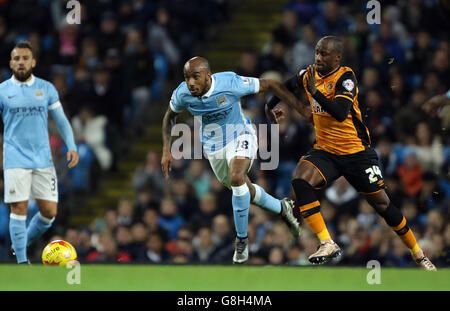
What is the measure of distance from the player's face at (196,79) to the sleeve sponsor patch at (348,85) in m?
1.48

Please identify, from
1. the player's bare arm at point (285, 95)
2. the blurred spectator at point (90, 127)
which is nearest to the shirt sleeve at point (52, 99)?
the player's bare arm at point (285, 95)

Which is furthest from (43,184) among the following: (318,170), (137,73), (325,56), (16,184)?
(137,73)

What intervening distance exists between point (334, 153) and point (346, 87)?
2.55 ft

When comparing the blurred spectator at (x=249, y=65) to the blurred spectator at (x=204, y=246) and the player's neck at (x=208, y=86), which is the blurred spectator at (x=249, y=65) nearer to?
the blurred spectator at (x=204, y=246)

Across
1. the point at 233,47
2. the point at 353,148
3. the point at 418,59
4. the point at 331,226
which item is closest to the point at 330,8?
the point at 418,59

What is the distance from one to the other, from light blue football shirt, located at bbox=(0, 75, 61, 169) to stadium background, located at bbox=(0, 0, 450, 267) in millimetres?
2888

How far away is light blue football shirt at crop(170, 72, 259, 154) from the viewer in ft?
32.3

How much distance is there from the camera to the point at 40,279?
858 centimetres

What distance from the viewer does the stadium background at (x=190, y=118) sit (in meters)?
13.4

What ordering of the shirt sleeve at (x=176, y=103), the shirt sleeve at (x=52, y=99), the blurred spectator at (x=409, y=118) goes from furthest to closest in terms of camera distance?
the blurred spectator at (x=409, y=118)
the shirt sleeve at (x=52, y=99)
the shirt sleeve at (x=176, y=103)

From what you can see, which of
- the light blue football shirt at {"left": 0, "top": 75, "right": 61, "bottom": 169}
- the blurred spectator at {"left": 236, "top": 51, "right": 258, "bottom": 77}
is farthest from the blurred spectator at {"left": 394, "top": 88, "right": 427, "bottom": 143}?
the light blue football shirt at {"left": 0, "top": 75, "right": 61, "bottom": 169}

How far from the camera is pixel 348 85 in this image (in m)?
9.30

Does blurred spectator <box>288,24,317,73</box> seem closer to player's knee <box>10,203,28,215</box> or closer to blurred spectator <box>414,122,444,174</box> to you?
blurred spectator <box>414,122,444,174</box>

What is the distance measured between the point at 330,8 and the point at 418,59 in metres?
1.85
